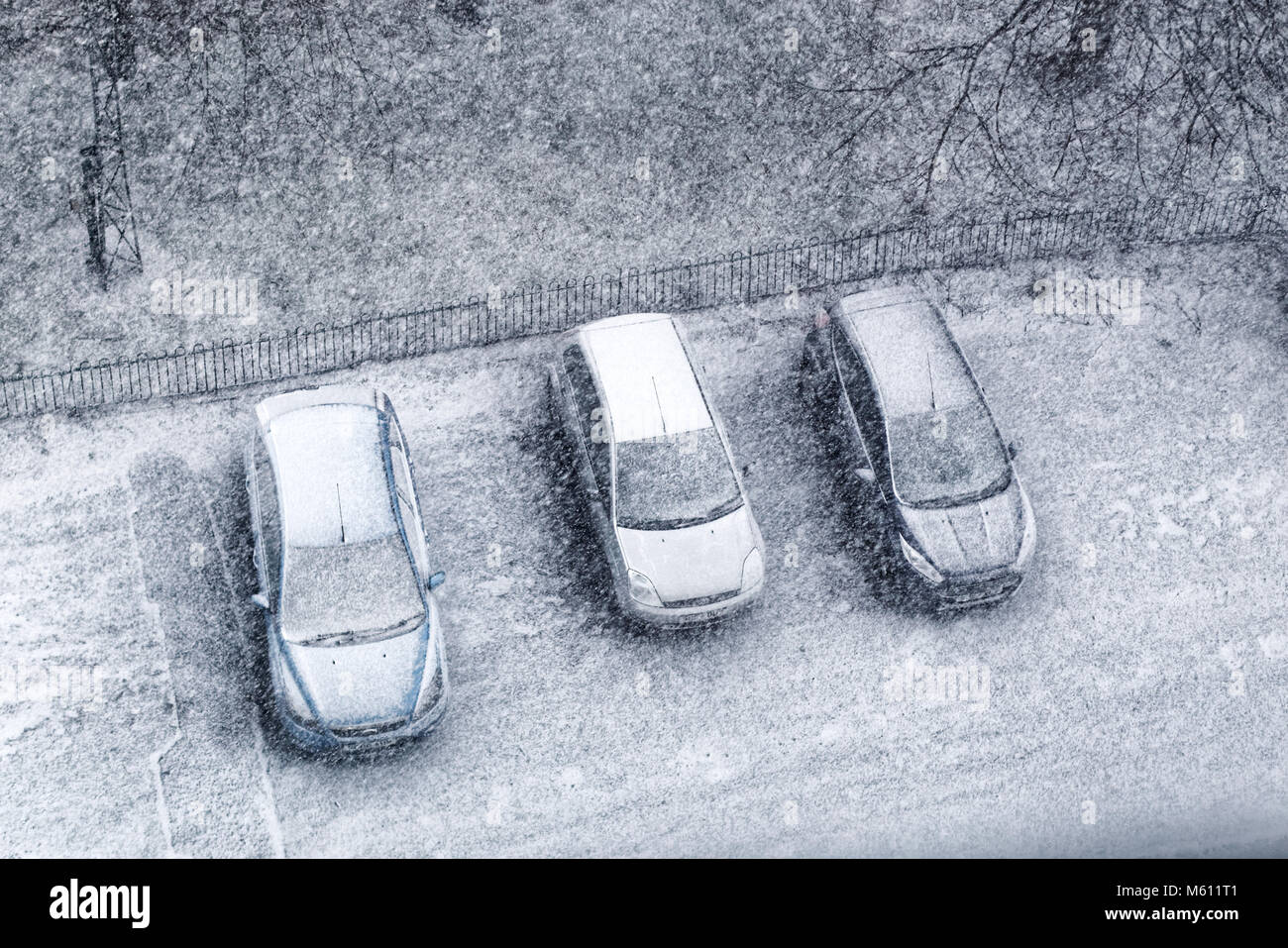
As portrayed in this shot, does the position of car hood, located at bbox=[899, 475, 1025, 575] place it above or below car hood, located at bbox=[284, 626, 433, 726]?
above

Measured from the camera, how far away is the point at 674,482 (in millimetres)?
12195

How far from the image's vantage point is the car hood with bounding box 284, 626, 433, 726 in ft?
36.4

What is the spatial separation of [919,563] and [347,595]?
18.1ft

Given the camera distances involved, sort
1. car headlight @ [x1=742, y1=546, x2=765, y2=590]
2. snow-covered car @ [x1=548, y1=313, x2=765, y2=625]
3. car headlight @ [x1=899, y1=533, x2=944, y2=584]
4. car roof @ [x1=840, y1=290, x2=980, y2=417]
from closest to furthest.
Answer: snow-covered car @ [x1=548, y1=313, x2=765, y2=625], car headlight @ [x1=742, y1=546, x2=765, y2=590], car headlight @ [x1=899, y1=533, x2=944, y2=584], car roof @ [x1=840, y1=290, x2=980, y2=417]

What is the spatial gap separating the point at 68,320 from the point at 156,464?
252 centimetres

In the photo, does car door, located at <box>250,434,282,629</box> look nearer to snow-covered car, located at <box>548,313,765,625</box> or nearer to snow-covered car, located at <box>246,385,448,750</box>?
snow-covered car, located at <box>246,385,448,750</box>

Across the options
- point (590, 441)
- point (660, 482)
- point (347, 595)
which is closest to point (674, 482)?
point (660, 482)

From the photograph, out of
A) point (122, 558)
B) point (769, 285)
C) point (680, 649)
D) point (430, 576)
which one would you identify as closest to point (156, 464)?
point (122, 558)

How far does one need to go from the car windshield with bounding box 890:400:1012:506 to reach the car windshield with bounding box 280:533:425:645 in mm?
4949

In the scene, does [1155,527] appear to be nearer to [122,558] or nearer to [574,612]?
[574,612]

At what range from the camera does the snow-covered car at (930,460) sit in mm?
12336

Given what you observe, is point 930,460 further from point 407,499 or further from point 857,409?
point 407,499

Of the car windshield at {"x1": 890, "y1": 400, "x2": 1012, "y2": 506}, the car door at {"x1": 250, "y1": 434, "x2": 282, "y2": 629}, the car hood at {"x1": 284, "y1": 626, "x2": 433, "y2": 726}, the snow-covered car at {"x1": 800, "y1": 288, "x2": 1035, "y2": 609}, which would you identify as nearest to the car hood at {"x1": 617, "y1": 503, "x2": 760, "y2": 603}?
the snow-covered car at {"x1": 800, "y1": 288, "x2": 1035, "y2": 609}

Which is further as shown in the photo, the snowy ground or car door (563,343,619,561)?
car door (563,343,619,561)
